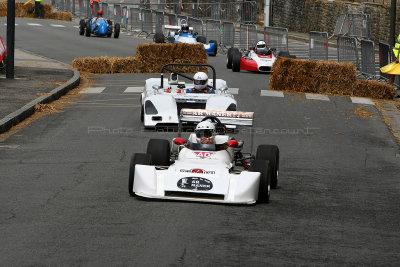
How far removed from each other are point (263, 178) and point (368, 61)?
17886 millimetres

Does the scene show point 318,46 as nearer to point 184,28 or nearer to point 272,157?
point 184,28

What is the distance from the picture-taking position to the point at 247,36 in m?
38.8

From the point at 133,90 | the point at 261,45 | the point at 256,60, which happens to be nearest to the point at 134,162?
the point at 133,90

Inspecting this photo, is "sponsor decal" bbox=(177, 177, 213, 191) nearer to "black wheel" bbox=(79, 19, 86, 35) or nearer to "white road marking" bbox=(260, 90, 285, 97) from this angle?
"white road marking" bbox=(260, 90, 285, 97)

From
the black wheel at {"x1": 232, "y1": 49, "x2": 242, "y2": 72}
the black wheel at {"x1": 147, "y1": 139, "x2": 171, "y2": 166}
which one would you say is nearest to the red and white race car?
the black wheel at {"x1": 232, "y1": 49, "x2": 242, "y2": 72}

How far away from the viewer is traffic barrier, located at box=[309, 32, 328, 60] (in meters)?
31.7

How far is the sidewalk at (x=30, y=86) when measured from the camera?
19656 mm

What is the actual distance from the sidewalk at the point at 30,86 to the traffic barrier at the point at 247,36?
371 inches

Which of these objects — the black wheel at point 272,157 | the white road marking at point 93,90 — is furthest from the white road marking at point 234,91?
the black wheel at point 272,157

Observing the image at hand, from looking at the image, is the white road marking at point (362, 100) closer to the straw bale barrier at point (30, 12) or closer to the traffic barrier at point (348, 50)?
the traffic barrier at point (348, 50)

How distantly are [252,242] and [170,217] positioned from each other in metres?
1.39

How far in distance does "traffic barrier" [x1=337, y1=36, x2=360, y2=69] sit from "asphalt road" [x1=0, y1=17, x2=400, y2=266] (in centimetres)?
906

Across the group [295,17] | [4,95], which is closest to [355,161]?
[4,95]

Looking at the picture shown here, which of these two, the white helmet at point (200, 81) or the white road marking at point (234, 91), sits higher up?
the white helmet at point (200, 81)
